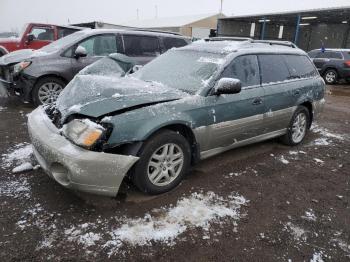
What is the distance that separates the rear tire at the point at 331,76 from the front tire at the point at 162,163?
1379 cm

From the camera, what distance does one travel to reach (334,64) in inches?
583

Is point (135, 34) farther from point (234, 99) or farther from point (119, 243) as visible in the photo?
point (119, 243)

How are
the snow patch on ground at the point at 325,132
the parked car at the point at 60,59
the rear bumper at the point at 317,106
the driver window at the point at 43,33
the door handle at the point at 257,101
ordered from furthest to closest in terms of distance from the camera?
the driver window at the point at 43,33
the parked car at the point at 60,59
the snow patch on ground at the point at 325,132
the rear bumper at the point at 317,106
the door handle at the point at 257,101

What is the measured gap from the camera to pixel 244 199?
3447 millimetres

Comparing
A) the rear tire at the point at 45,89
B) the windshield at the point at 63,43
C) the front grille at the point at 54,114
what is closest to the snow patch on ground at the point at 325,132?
the front grille at the point at 54,114

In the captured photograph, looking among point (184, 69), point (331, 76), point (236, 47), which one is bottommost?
point (331, 76)

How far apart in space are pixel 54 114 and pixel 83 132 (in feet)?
2.73

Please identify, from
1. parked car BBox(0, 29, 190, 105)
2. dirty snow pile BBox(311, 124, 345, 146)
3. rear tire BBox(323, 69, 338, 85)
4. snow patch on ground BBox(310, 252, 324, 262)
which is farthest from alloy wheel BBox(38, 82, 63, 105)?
rear tire BBox(323, 69, 338, 85)

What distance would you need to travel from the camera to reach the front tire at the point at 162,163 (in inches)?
123

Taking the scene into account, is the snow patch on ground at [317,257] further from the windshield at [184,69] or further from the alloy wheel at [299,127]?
the alloy wheel at [299,127]


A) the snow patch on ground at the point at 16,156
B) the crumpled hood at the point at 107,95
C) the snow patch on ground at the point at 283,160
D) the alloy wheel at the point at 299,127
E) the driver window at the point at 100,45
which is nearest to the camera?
the crumpled hood at the point at 107,95

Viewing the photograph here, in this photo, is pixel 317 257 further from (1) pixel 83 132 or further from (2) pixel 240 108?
(1) pixel 83 132

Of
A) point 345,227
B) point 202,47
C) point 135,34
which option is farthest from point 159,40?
point 345,227

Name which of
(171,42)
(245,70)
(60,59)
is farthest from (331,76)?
(60,59)
